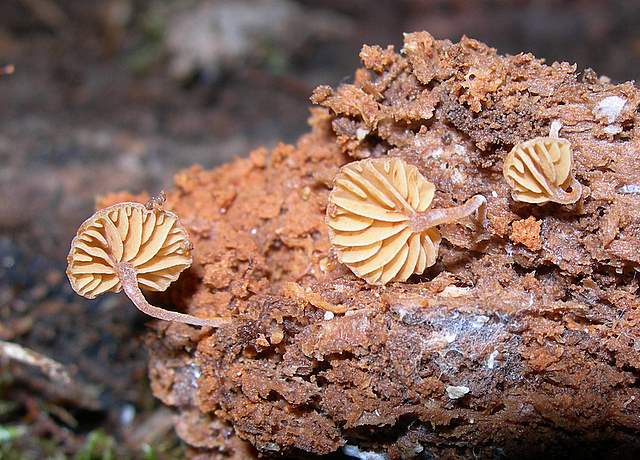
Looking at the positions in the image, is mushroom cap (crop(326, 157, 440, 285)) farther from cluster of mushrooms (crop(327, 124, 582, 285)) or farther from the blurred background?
the blurred background

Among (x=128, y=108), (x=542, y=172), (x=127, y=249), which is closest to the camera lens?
(x=542, y=172)

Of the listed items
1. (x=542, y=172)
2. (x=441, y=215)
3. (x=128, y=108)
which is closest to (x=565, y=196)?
(x=542, y=172)

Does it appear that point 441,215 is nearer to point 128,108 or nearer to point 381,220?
point 381,220

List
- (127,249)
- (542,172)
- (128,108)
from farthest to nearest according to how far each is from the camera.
Result: (128,108), (127,249), (542,172)

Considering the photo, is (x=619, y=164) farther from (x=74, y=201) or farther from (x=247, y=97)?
(x=247, y=97)

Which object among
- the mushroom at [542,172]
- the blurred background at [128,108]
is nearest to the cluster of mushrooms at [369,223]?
the mushroom at [542,172]

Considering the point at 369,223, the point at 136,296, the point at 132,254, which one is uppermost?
the point at 369,223

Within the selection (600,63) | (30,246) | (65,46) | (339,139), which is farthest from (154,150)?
(600,63)

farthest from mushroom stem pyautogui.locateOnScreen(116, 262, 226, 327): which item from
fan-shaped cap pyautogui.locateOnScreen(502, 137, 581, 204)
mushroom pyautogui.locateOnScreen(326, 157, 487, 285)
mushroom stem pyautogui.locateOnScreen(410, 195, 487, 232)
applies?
fan-shaped cap pyautogui.locateOnScreen(502, 137, 581, 204)
